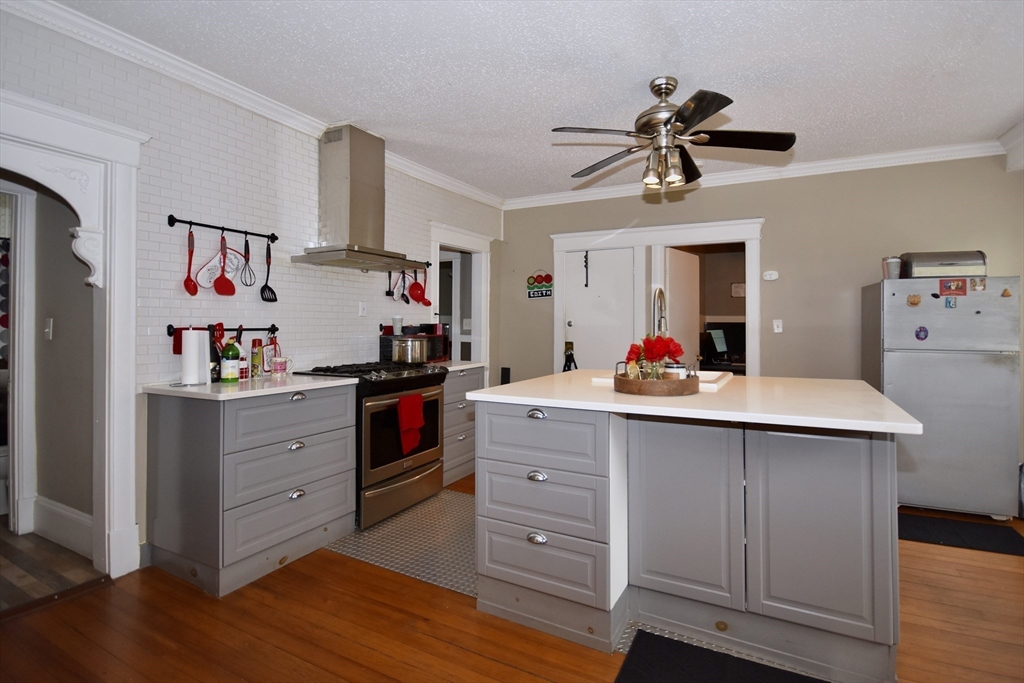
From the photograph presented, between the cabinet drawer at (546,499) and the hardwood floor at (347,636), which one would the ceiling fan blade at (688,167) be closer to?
the cabinet drawer at (546,499)

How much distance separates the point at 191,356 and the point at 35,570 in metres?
1.29

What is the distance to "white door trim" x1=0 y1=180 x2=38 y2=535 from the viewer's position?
296cm

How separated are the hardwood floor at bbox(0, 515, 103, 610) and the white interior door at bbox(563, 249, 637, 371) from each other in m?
4.04

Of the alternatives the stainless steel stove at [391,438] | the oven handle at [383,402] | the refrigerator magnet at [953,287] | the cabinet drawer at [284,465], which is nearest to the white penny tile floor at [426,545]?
the stainless steel stove at [391,438]

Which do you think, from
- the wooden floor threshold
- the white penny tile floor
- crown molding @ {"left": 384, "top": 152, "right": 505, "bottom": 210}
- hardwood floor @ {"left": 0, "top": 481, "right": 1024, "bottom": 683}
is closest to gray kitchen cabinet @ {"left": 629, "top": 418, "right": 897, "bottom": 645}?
hardwood floor @ {"left": 0, "top": 481, "right": 1024, "bottom": 683}

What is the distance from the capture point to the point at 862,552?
70.1 inches

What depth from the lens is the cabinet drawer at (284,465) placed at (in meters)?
2.41

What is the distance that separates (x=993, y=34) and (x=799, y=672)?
294cm

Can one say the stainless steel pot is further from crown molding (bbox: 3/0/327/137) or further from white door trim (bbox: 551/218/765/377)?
white door trim (bbox: 551/218/765/377)

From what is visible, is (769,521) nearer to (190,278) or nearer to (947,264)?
(947,264)

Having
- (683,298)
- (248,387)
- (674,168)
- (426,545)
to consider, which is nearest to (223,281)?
(248,387)

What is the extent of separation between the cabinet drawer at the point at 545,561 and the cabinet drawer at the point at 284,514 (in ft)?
3.63

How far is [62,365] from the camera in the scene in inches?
110

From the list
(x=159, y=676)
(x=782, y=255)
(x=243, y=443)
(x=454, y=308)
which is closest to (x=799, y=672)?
(x=159, y=676)
